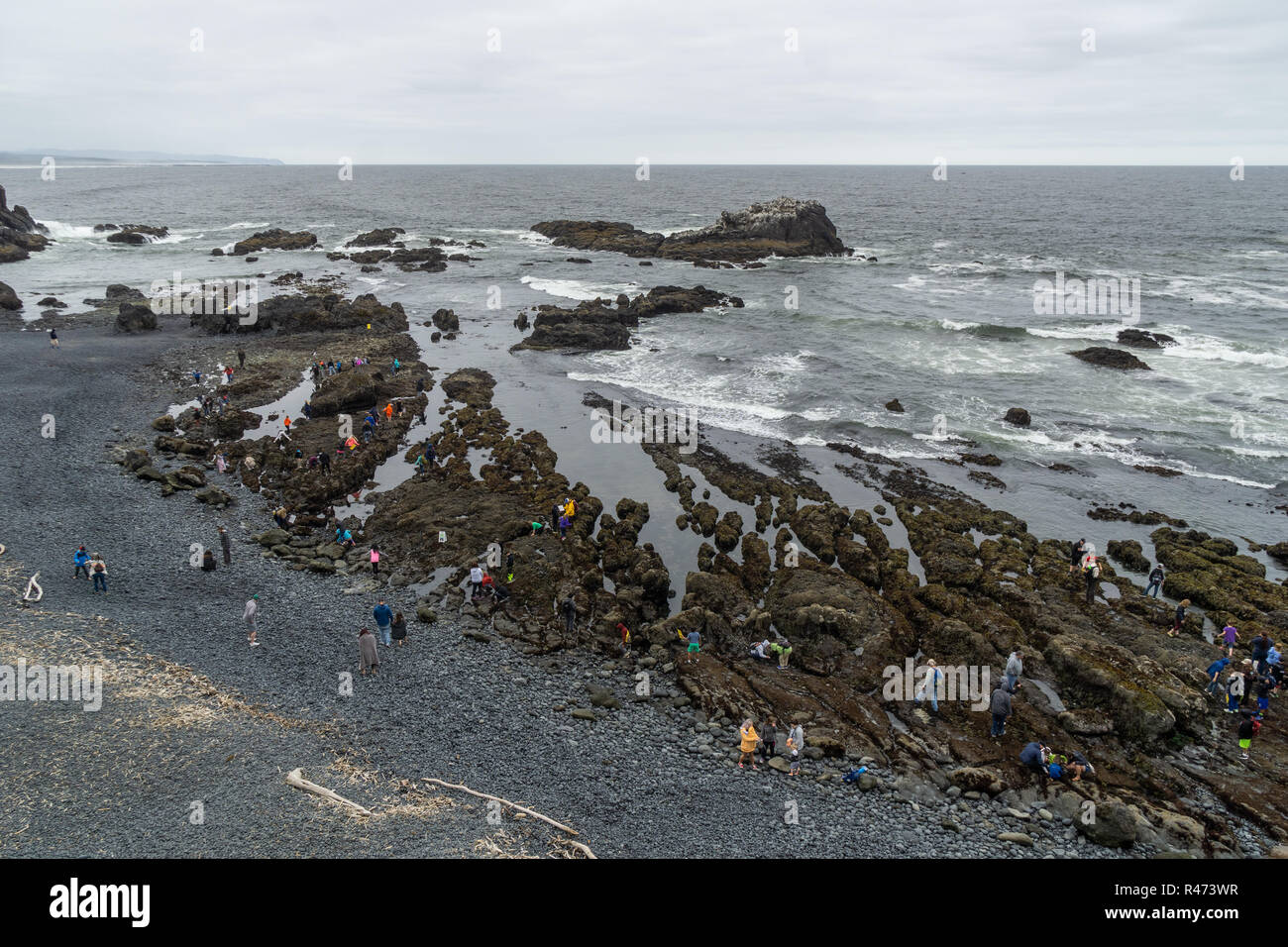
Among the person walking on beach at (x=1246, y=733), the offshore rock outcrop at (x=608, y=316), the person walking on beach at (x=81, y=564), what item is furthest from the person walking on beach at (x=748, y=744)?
the offshore rock outcrop at (x=608, y=316)

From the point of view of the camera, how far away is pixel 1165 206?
155875 millimetres

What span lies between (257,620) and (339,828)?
10.2 meters

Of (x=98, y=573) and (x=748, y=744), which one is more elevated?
(x=98, y=573)

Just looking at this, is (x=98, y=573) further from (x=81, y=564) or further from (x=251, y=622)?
(x=251, y=622)

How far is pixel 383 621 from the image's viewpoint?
2103 cm

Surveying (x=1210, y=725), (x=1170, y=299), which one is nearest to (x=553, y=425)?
(x=1210, y=725)

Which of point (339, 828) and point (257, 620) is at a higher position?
point (257, 620)

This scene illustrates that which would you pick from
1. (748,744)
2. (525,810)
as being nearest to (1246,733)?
(748,744)

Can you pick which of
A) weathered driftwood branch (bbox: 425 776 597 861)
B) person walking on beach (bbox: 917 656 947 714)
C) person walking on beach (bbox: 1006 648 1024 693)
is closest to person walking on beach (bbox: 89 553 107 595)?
weathered driftwood branch (bbox: 425 776 597 861)

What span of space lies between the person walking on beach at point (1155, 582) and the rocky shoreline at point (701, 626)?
420 mm

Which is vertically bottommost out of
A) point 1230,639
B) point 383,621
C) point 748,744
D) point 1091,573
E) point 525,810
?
point 525,810

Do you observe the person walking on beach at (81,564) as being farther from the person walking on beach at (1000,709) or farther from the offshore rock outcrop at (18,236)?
the offshore rock outcrop at (18,236)

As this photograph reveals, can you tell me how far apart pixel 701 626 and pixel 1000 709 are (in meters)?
8.46

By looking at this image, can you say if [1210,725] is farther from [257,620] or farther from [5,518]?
[5,518]
